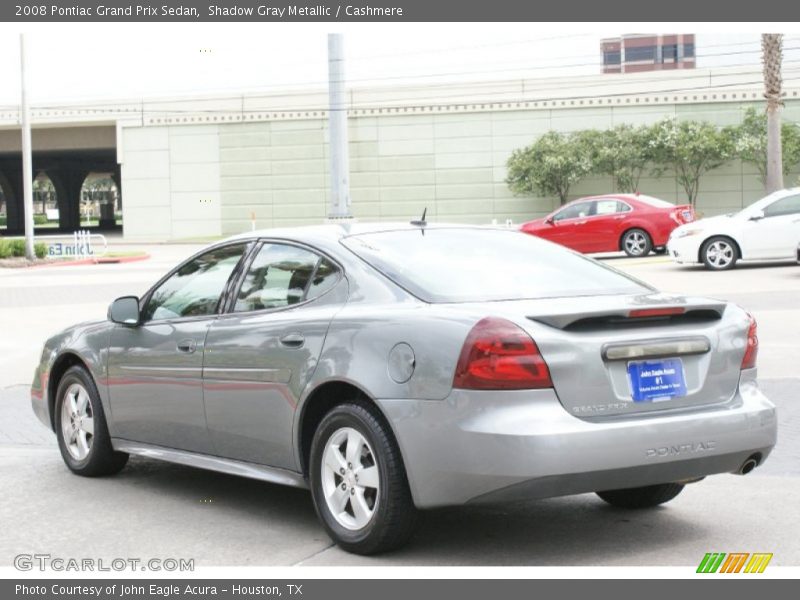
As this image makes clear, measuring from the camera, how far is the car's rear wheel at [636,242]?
2819 cm

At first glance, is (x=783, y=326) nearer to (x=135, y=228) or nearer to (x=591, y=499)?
(x=591, y=499)

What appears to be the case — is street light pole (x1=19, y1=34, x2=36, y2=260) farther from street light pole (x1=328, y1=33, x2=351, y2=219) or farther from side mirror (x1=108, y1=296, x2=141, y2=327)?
side mirror (x1=108, y1=296, x2=141, y2=327)

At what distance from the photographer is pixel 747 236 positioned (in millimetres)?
22516

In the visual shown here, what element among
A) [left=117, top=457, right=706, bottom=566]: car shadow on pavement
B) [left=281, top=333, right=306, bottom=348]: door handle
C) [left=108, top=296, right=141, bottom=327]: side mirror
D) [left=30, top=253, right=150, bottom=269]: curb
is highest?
[left=30, top=253, right=150, bottom=269]: curb

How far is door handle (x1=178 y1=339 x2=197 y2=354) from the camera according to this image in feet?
21.8

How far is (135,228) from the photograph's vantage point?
5703cm

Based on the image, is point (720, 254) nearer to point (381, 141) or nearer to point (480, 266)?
point (480, 266)

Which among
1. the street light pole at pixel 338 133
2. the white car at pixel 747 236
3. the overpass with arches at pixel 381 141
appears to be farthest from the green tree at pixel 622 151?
the white car at pixel 747 236

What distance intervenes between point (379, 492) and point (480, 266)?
52.4 inches

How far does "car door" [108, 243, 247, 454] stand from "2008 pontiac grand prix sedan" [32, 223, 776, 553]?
A: 0.02m

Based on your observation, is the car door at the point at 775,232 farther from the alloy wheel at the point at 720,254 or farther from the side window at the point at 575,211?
the side window at the point at 575,211

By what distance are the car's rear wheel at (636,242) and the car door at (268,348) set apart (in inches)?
882

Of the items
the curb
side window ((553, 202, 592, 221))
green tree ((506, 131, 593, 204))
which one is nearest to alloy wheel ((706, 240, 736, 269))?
side window ((553, 202, 592, 221))

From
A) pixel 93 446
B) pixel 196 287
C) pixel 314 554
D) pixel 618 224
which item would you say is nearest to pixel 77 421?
pixel 93 446
